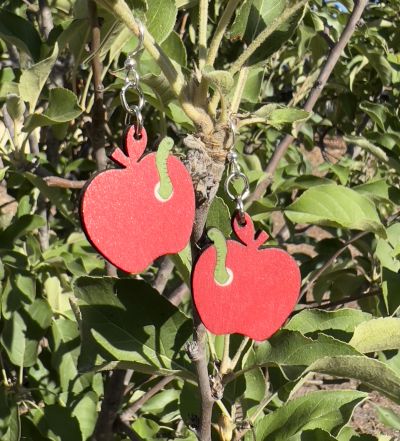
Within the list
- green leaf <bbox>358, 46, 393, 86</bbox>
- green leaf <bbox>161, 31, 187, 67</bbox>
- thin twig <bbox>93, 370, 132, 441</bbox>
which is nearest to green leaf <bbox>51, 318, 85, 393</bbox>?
thin twig <bbox>93, 370, 132, 441</bbox>

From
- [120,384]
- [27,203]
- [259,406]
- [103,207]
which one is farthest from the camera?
[27,203]

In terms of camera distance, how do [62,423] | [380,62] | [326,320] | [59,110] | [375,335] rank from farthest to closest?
[380,62] → [62,423] → [59,110] → [326,320] → [375,335]

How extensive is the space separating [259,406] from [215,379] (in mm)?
175

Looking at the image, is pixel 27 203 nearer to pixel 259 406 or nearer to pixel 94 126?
pixel 94 126

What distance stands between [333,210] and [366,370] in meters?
0.43

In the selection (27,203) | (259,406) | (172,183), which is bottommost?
(27,203)

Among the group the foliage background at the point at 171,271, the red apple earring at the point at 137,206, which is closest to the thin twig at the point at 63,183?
the foliage background at the point at 171,271

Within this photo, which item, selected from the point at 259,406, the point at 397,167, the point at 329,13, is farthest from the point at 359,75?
the point at 259,406

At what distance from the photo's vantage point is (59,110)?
118 cm

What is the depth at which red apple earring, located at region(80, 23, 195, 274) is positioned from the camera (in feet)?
2.35

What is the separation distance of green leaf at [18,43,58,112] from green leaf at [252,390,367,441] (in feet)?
2.06

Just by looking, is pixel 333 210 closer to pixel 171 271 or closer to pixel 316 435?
pixel 316 435

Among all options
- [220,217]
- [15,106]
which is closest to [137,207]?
[220,217]

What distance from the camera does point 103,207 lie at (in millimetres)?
716
